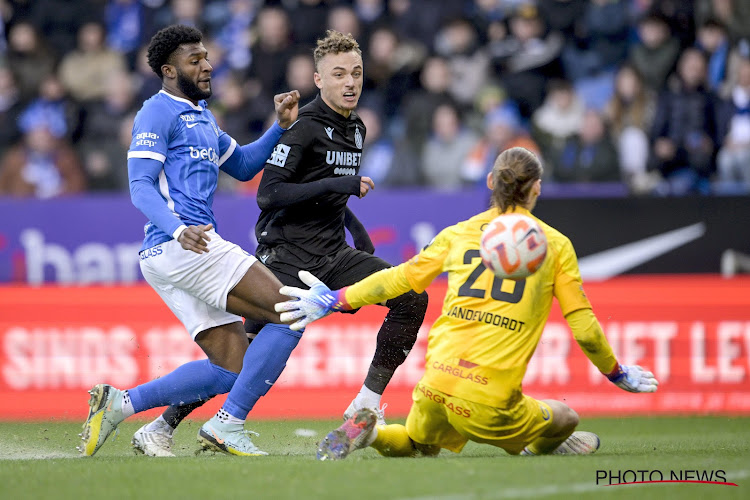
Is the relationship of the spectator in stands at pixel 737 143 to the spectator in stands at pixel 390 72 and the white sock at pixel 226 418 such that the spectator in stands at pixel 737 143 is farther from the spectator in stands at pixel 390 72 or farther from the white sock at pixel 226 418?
the white sock at pixel 226 418

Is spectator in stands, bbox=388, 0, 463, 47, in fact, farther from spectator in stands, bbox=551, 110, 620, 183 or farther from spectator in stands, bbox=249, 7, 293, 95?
spectator in stands, bbox=551, 110, 620, 183

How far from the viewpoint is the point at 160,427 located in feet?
22.4

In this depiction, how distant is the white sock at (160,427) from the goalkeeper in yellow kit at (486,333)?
57.8 inches

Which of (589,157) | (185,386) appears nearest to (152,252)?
(185,386)

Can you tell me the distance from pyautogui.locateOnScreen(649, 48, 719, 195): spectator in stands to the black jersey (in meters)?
6.30

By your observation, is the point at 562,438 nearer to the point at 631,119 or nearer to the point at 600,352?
the point at 600,352

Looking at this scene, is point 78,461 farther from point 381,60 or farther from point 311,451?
point 381,60

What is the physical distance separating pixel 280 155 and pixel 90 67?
863cm

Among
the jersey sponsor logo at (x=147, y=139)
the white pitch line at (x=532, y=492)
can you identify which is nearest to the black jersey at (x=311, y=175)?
the jersey sponsor logo at (x=147, y=139)

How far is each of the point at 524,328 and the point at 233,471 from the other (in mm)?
1660

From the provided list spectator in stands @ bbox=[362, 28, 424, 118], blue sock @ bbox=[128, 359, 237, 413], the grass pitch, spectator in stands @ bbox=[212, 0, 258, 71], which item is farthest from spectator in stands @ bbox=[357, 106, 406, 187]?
blue sock @ bbox=[128, 359, 237, 413]

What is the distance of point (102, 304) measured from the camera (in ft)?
33.2

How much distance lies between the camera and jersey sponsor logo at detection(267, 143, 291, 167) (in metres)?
6.80

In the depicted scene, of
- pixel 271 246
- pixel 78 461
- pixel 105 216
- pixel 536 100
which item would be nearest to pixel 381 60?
pixel 536 100
